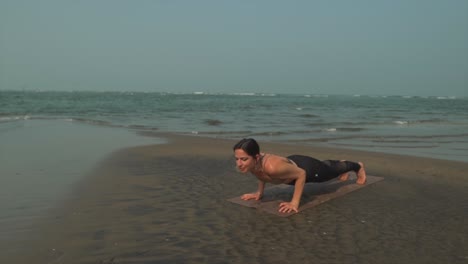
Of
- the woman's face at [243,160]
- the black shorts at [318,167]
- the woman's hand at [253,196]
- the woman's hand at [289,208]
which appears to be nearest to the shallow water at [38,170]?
the woman's face at [243,160]

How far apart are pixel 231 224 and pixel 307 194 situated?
1.62m

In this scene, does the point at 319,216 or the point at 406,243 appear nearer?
the point at 406,243

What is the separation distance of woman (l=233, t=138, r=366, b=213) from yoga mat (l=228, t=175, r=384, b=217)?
0.14 meters

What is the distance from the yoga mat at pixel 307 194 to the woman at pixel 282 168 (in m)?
0.14

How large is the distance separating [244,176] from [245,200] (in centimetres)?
157

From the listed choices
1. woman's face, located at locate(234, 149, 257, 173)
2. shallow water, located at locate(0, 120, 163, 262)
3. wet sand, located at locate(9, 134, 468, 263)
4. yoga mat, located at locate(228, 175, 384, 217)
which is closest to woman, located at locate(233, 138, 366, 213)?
woman's face, located at locate(234, 149, 257, 173)

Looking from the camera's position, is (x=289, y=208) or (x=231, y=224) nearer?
(x=231, y=224)

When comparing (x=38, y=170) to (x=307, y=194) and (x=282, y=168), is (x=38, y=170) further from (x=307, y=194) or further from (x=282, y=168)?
(x=307, y=194)

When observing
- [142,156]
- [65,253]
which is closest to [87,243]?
[65,253]

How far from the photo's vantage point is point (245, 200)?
190 inches

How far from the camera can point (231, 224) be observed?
4023mm

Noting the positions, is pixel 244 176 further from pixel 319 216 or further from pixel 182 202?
pixel 319 216

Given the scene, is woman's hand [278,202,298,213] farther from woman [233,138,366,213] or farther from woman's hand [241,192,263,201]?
woman's hand [241,192,263,201]

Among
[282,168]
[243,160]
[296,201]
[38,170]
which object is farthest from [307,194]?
[38,170]
